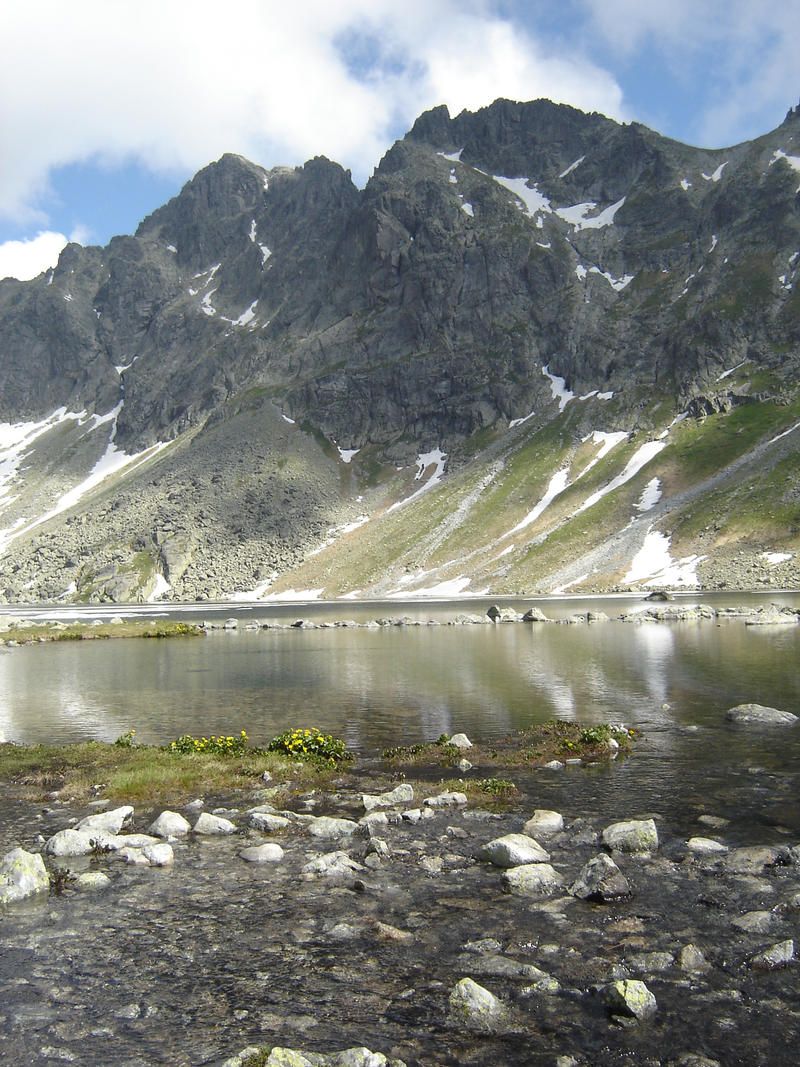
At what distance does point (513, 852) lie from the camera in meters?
15.7

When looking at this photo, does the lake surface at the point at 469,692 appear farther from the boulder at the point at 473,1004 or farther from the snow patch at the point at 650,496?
the snow patch at the point at 650,496

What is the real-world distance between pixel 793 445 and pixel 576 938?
583ft

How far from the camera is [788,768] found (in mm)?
22844

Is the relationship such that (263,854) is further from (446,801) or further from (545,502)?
(545,502)

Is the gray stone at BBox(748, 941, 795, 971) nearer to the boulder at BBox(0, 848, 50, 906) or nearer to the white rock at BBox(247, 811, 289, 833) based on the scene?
the white rock at BBox(247, 811, 289, 833)

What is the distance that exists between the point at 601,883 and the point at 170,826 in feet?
37.6

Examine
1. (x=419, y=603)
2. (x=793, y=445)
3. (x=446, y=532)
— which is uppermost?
(x=793, y=445)

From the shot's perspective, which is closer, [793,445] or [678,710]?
[678,710]

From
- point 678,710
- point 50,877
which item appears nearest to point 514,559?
point 678,710

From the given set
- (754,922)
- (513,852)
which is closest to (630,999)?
(754,922)

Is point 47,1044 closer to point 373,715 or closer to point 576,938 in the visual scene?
point 576,938

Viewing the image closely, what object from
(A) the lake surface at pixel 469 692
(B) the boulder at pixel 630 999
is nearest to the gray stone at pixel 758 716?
(A) the lake surface at pixel 469 692

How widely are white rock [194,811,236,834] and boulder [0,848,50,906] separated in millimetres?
4204

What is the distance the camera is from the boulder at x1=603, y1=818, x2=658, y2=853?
1620 cm
